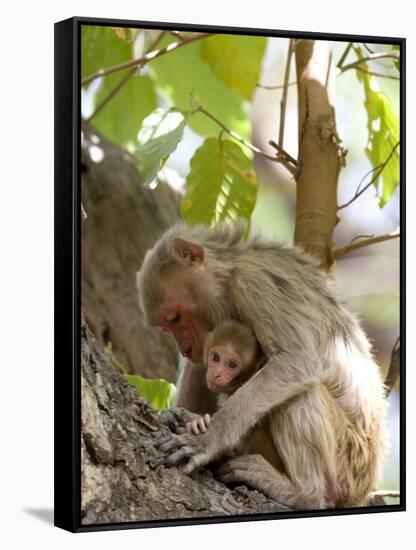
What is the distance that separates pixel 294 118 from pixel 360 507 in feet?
5.45

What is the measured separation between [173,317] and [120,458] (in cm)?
70

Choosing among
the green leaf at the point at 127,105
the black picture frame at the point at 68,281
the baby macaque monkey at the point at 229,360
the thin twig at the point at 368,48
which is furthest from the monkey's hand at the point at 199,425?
the thin twig at the point at 368,48

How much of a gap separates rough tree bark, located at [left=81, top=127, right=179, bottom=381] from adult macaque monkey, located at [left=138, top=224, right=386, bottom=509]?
2.99 feet

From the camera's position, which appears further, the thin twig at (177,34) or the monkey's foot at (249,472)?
the thin twig at (177,34)

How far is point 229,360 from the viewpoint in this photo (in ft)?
15.8

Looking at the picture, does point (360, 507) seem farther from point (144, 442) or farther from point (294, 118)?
point (294, 118)

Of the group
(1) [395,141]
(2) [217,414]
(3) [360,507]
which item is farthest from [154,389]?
(1) [395,141]

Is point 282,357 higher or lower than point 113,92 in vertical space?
lower

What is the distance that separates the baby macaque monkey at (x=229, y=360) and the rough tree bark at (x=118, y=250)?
3.42ft

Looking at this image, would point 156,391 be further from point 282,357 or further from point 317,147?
point 317,147

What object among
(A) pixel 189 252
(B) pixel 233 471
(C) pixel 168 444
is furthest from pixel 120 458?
(A) pixel 189 252

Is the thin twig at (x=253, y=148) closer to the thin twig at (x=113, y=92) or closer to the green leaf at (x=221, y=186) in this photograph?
the green leaf at (x=221, y=186)

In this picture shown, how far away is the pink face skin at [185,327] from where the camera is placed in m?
4.96

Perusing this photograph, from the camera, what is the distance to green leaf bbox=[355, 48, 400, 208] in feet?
18.0
